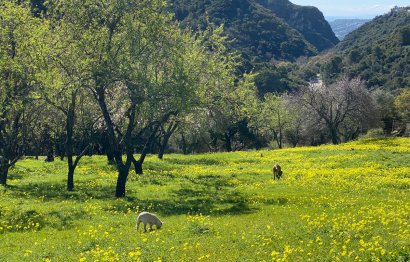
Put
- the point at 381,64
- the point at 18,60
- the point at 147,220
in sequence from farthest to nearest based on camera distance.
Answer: the point at 381,64
the point at 18,60
the point at 147,220

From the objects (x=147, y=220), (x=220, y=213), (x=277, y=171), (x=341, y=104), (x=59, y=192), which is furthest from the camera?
(x=341, y=104)

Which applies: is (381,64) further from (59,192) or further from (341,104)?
(59,192)

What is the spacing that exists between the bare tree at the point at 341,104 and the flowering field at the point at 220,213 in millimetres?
35746

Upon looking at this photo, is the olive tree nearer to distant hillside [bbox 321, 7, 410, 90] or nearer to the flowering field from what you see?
the flowering field

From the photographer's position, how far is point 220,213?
22.8 metres

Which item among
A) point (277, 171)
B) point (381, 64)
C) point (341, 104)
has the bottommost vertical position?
point (277, 171)

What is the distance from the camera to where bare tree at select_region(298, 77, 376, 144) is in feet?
260

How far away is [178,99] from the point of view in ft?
88.9

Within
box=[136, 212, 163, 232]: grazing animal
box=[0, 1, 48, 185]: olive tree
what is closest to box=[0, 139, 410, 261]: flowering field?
box=[136, 212, 163, 232]: grazing animal

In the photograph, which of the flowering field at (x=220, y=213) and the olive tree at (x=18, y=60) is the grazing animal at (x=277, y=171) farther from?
the olive tree at (x=18, y=60)

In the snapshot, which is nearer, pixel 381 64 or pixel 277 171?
pixel 277 171

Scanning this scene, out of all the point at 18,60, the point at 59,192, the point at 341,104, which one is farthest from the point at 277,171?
the point at 341,104

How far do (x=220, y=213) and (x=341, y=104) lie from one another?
62.4 metres

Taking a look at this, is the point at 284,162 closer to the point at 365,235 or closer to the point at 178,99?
the point at 178,99
